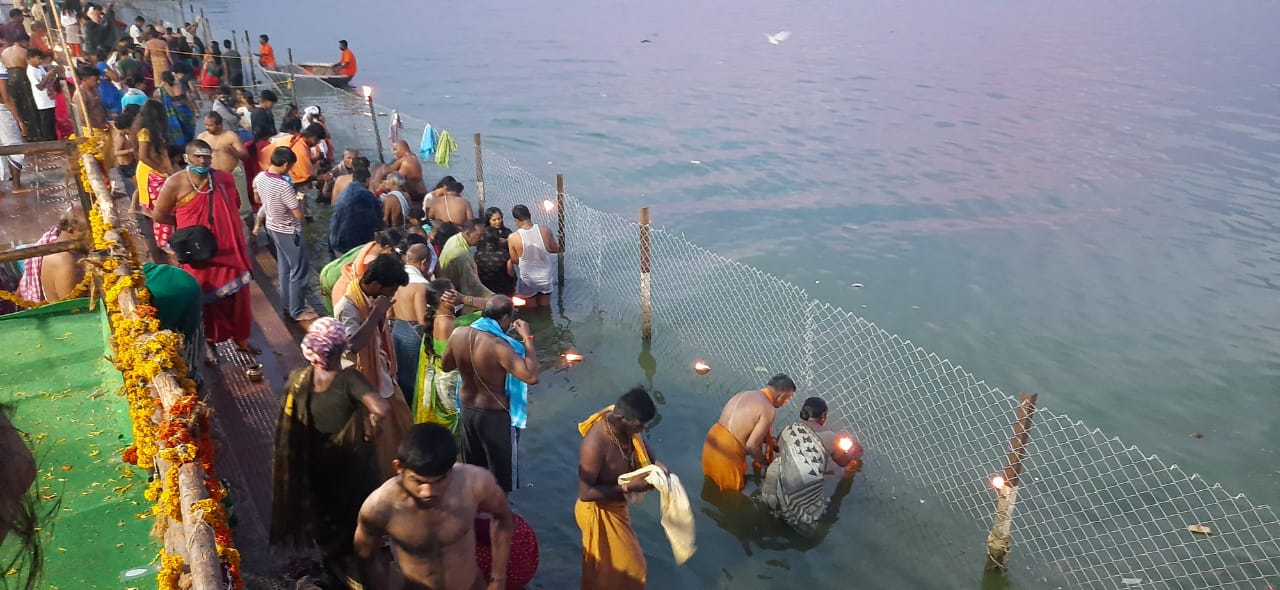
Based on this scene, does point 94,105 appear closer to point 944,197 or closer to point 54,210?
point 54,210

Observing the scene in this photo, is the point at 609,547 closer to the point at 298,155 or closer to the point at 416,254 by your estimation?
the point at 416,254

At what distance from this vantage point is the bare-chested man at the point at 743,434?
653cm

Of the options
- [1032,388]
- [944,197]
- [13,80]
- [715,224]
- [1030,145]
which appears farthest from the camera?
[1030,145]

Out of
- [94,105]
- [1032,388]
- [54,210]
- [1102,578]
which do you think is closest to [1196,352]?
[1032,388]

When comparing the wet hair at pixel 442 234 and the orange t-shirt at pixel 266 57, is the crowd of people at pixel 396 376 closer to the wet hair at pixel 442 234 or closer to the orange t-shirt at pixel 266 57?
the wet hair at pixel 442 234

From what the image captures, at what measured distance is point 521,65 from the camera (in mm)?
41719

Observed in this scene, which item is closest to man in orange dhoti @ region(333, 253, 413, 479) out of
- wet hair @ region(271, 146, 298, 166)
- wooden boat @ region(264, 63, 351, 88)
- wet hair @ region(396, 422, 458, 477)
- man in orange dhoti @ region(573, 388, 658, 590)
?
man in orange dhoti @ region(573, 388, 658, 590)

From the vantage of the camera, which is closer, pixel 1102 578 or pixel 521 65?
pixel 1102 578

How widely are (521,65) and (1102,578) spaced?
39140 millimetres

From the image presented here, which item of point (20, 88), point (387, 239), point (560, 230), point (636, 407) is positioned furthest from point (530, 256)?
point (20, 88)

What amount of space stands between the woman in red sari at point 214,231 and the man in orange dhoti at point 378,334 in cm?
170

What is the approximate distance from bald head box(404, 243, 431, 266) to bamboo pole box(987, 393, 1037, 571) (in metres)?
4.72

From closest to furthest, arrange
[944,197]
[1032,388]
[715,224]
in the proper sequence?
[1032,388] → [715,224] → [944,197]

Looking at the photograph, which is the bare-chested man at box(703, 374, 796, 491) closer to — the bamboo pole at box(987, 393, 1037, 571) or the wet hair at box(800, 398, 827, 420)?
the wet hair at box(800, 398, 827, 420)
